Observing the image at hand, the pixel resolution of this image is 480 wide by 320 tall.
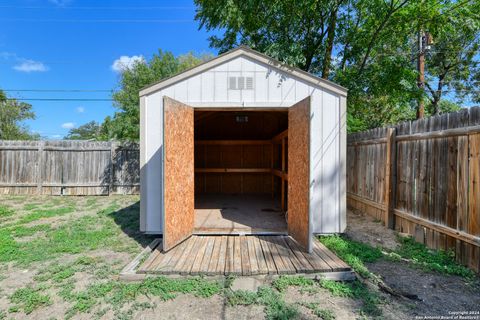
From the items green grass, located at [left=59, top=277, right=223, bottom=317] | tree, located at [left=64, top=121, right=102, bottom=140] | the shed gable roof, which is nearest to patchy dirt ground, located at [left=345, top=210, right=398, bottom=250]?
the shed gable roof

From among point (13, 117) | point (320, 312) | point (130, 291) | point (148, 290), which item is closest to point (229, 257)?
point (148, 290)

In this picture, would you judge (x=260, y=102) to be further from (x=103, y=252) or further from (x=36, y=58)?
(x=36, y=58)

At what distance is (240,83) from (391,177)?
3.32m

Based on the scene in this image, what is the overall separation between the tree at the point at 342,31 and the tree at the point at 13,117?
14672mm

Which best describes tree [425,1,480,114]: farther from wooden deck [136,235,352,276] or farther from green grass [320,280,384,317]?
green grass [320,280,384,317]

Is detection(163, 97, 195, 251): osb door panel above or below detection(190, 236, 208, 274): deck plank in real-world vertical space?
above

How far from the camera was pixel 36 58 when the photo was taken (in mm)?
18234

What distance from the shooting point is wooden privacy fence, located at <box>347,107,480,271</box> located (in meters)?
3.00

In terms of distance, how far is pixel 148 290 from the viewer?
2625 mm

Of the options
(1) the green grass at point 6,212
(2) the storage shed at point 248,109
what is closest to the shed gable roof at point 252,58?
(2) the storage shed at point 248,109

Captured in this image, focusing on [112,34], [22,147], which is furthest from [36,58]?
[22,147]

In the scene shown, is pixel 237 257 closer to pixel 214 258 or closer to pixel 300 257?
pixel 214 258

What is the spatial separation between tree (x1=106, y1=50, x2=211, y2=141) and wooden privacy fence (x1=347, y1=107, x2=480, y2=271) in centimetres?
774

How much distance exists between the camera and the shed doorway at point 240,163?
249 inches
